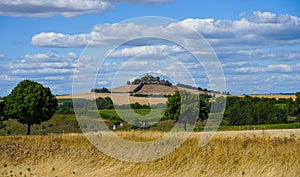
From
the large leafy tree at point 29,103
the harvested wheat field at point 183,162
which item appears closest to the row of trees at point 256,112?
the large leafy tree at point 29,103

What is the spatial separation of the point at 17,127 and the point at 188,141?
53248mm

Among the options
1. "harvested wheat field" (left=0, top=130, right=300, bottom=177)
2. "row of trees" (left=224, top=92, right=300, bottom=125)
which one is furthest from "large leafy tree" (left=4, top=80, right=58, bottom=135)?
"harvested wheat field" (left=0, top=130, right=300, bottom=177)

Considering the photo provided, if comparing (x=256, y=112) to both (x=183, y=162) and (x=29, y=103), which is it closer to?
(x=29, y=103)

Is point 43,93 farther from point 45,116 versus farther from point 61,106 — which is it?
point 61,106

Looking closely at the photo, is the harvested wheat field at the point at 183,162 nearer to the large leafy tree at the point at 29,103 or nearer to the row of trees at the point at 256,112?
the large leafy tree at the point at 29,103

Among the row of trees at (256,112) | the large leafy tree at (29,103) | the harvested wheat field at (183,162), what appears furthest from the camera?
the row of trees at (256,112)

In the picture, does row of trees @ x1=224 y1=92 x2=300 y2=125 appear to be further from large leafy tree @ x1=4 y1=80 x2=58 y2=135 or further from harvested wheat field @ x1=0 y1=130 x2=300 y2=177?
harvested wheat field @ x1=0 y1=130 x2=300 y2=177

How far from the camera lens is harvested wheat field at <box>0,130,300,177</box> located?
43.1ft

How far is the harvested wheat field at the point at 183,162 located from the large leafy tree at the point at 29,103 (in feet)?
124

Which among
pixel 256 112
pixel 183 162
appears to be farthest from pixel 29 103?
pixel 183 162

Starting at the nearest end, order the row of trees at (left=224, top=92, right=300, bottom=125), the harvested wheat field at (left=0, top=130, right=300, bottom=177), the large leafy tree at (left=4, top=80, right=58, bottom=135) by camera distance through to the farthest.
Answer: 1. the harvested wheat field at (left=0, top=130, right=300, bottom=177)
2. the large leafy tree at (left=4, top=80, right=58, bottom=135)
3. the row of trees at (left=224, top=92, right=300, bottom=125)

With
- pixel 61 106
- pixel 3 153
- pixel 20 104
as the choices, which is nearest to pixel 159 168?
pixel 3 153

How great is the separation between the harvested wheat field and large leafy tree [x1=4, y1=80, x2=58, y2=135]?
3794 centimetres

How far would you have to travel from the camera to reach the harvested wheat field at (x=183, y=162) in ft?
43.1
